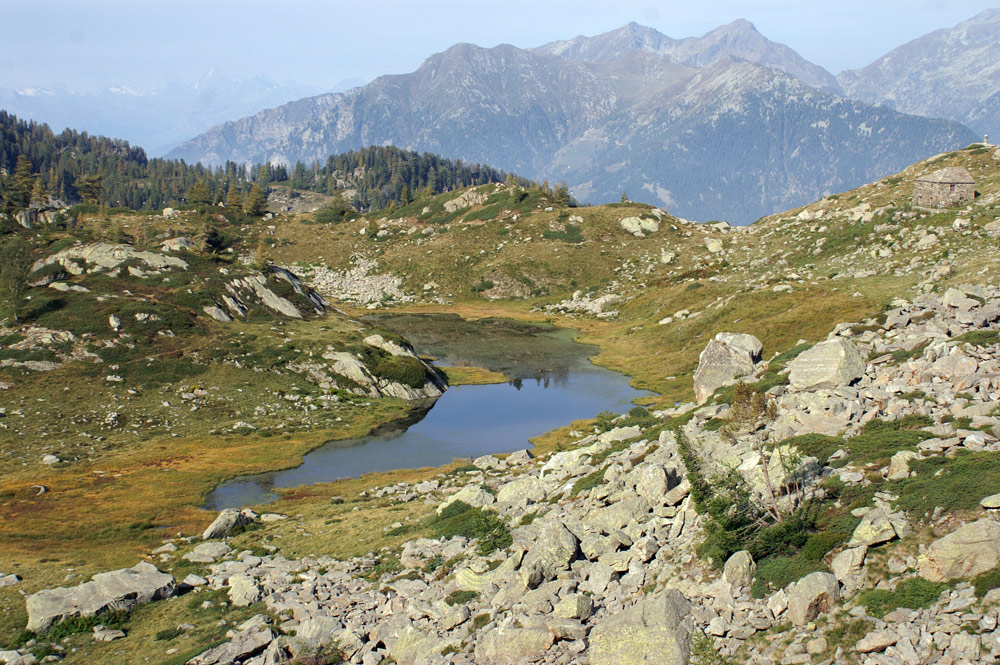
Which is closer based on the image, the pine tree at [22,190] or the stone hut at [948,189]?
the stone hut at [948,189]

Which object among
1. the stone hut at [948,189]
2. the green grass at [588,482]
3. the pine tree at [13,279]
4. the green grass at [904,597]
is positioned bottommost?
the green grass at [588,482]

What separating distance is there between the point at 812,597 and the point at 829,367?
64.6 feet

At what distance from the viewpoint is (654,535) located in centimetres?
2559

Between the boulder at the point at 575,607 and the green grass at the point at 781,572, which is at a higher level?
the green grass at the point at 781,572

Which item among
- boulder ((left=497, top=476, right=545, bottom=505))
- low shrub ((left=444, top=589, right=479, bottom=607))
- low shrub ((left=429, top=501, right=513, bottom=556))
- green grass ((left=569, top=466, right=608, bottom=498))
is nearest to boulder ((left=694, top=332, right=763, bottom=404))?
green grass ((left=569, top=466, right=608, bottom=498))

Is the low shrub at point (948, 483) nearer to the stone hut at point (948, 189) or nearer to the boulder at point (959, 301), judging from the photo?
the boulder at point (959, 301)

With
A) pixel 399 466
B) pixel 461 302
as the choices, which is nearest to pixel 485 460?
pixel 399 466

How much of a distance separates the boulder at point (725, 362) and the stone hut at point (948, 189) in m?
60.4

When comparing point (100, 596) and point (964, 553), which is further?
point (100, 596)

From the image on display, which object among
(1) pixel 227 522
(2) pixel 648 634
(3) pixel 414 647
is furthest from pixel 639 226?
Answer: (2) pixel 648 634

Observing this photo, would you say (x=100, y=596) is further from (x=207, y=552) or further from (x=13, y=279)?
(x=13, y=279)

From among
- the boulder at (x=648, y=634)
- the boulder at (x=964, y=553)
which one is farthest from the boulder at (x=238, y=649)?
the boulder at (x=964, y=553)

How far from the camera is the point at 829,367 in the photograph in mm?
35188

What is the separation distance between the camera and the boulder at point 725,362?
2021 inches
